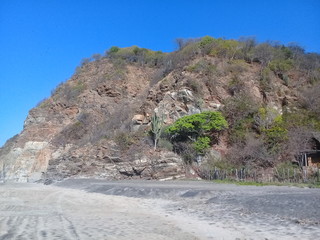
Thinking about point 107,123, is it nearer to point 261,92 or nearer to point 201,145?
point 201,145

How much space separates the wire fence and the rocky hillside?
152 centimetres

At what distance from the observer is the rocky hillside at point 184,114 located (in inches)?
1053

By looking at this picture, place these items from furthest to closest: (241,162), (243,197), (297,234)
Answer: (241,162) → (243,197) → (297,234)

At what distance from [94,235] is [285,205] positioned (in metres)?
5.84

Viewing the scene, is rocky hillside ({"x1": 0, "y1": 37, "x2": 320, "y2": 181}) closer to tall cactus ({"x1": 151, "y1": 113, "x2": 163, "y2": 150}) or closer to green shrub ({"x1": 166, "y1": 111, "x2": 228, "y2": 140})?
tall cactus ({"x1": 151, "y1": 113, "x2": 163, "y2": 150})

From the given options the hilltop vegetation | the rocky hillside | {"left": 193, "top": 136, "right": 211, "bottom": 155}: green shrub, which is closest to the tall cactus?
the rocky hillside

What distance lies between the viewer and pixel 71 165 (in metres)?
32.8

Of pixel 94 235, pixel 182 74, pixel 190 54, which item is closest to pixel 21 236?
pixel 94 235

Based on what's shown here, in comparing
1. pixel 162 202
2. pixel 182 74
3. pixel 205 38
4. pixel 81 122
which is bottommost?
pixel 162 202

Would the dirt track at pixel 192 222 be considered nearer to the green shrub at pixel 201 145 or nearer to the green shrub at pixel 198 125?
the green shrub at pixel 201 145

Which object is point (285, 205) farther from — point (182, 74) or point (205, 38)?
point (205, 38)

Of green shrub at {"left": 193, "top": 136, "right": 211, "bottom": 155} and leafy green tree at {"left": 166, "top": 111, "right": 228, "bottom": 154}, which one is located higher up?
leafy green tree at {"left": 166, "top": 111, "right": 228, "bottom": 154}

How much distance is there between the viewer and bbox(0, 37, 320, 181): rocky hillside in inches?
1053

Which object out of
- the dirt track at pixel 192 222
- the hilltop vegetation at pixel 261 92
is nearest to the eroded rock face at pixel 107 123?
the hilltop vegetation at pixel 261 92
